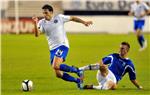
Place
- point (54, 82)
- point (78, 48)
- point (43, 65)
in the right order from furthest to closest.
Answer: point (78, 48)
point (43, 65)
point (54, 82)

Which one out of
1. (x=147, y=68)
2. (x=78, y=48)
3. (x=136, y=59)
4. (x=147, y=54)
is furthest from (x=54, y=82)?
(x=78, y=48)

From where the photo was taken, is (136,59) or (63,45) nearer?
(63,45)

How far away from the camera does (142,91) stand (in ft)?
56.0

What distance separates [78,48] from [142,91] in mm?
19636

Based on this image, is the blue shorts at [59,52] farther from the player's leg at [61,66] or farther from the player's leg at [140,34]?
the player's leg at [140,34]

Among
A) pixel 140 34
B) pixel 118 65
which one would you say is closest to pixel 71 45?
pixel 140 34

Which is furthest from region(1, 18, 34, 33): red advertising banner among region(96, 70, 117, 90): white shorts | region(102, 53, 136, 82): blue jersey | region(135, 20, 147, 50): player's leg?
region(96, 70, 117, 90): white shorts

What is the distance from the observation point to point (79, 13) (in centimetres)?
5944

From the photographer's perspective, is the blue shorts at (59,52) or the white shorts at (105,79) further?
the blue shorts at (59,52)

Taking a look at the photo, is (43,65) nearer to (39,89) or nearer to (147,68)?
(147,68)

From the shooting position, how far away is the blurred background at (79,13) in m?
53.9

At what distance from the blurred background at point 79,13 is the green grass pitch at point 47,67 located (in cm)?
1219

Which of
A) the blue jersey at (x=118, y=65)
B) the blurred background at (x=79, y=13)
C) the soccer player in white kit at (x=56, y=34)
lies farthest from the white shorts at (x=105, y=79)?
the blurred background at (x=79, y=13)

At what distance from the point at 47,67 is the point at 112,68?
315 inches
